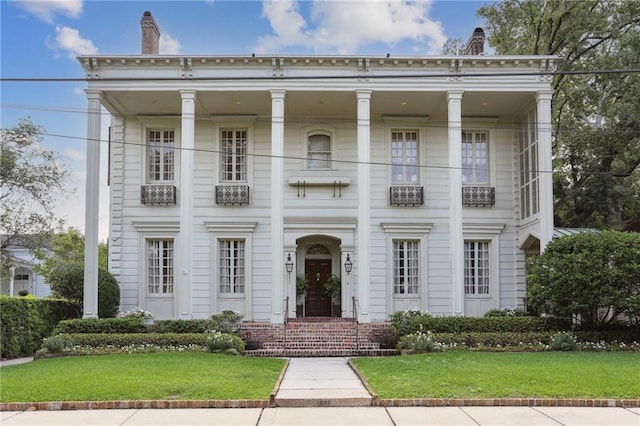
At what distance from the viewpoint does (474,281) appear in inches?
875

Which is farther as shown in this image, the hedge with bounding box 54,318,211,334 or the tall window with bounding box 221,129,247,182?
the tall window with bounding box 221,129,247,182

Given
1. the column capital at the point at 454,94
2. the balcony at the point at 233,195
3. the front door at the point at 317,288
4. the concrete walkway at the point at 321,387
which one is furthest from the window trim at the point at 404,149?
the concrete walkway at the point at 321,387

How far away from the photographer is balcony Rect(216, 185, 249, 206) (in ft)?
70.9

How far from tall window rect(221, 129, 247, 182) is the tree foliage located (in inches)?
416

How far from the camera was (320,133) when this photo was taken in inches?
882

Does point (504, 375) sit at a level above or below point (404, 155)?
below

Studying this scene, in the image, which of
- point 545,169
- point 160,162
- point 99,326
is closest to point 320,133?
point 160,162

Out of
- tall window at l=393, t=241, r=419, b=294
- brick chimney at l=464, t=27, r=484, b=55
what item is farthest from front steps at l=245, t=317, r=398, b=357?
brick chimney at l=464, t=27, r=484, b=55

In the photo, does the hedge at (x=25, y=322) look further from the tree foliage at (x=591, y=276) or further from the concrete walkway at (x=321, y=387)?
the tree foliage at (x=591, y=276)

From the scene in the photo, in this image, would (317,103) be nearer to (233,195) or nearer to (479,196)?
(233,195)

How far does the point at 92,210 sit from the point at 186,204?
2.85m

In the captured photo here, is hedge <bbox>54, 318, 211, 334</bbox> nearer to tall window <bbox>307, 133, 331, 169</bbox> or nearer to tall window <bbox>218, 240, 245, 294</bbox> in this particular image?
tall window <bbox>218, 240, 245, 294</bbox>

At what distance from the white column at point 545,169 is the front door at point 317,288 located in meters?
7.40

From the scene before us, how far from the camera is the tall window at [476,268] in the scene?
22.2m
